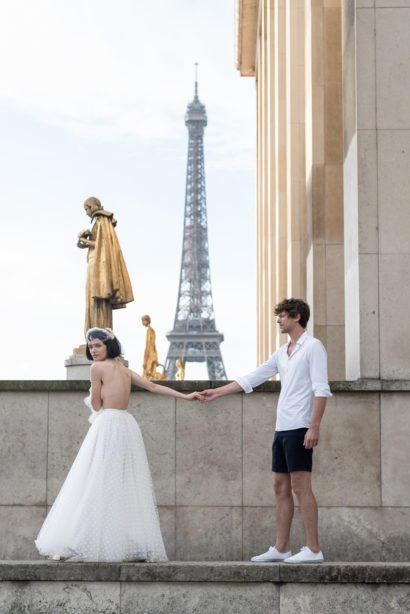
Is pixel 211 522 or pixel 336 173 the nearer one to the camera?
pixel 211 522

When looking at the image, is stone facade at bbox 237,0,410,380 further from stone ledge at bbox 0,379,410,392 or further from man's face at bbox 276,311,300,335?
man's face at bbox 276,311,300,335

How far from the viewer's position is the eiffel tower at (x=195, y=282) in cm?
9356

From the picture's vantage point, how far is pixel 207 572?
903 cm

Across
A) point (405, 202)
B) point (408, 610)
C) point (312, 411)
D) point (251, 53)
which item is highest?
point (251, 53)

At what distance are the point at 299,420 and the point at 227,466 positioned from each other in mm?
1796

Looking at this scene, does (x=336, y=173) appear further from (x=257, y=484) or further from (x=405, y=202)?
(x=257, y=484)

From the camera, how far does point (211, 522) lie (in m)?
10.9

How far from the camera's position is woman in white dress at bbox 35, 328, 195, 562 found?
9.51 metres

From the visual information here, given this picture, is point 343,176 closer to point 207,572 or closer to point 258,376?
point 258,376

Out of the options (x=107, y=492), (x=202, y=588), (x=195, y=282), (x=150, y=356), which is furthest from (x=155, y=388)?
(x=195, y=282)

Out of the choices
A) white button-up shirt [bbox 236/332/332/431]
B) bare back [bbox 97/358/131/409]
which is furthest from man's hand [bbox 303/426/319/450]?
bare back [bbox 97/358/131/409]

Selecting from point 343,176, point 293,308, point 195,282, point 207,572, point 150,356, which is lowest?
point 207,572

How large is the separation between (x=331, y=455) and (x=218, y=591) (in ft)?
7.84

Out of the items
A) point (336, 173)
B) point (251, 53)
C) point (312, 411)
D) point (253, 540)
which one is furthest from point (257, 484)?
point (251, 53)
